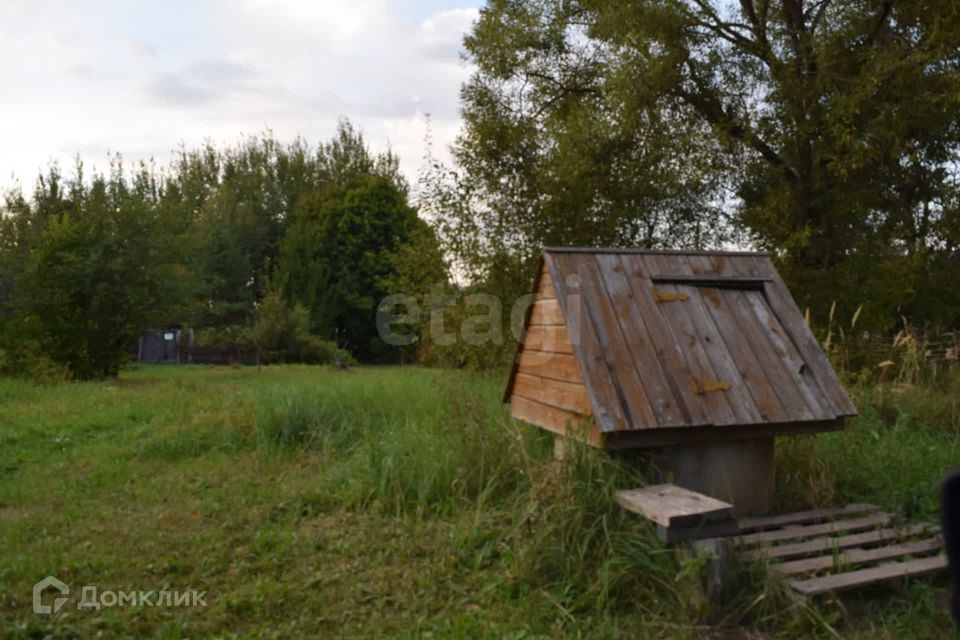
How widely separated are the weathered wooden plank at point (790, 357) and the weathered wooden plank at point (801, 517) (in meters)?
0.65

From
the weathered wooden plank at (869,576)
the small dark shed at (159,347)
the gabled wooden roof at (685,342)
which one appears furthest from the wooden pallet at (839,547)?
the small dark shed at (159,347)

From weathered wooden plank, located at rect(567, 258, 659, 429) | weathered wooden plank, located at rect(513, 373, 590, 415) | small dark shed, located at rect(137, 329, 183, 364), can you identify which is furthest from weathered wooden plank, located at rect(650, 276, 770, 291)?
small dark shed, located at rect(137, 329, 183, 364)

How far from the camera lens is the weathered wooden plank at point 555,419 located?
476 cm

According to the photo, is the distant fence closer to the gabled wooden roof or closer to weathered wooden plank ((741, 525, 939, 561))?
the gabled wooden roof

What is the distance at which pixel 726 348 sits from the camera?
5.27 metres

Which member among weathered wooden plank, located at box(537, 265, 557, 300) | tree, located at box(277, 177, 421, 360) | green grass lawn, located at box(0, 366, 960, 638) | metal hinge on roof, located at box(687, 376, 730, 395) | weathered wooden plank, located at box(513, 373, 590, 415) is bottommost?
green grass lawn, located at box(0, 366, 960, 638)

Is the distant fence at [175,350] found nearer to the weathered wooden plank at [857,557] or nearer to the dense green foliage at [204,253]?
the dense green foliage at [204,253]

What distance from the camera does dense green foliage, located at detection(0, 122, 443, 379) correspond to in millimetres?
17141

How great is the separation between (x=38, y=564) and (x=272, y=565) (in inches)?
55.9


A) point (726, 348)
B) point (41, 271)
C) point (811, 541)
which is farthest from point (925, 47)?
point (41, 271)

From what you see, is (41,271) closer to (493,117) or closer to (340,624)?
(493,117)

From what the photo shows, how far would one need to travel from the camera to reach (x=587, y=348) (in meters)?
4.96

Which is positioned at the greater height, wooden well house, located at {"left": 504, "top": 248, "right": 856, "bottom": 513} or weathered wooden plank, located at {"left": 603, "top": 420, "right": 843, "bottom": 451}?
wooden well house, located at {"left": 504, "top": 248, "right": 856, "bottom": 513}

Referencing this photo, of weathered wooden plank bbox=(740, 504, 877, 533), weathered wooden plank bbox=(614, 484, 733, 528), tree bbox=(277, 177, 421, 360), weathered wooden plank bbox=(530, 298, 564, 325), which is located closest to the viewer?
weathered wooden plank bbox=(614, 484, 733, 528)
